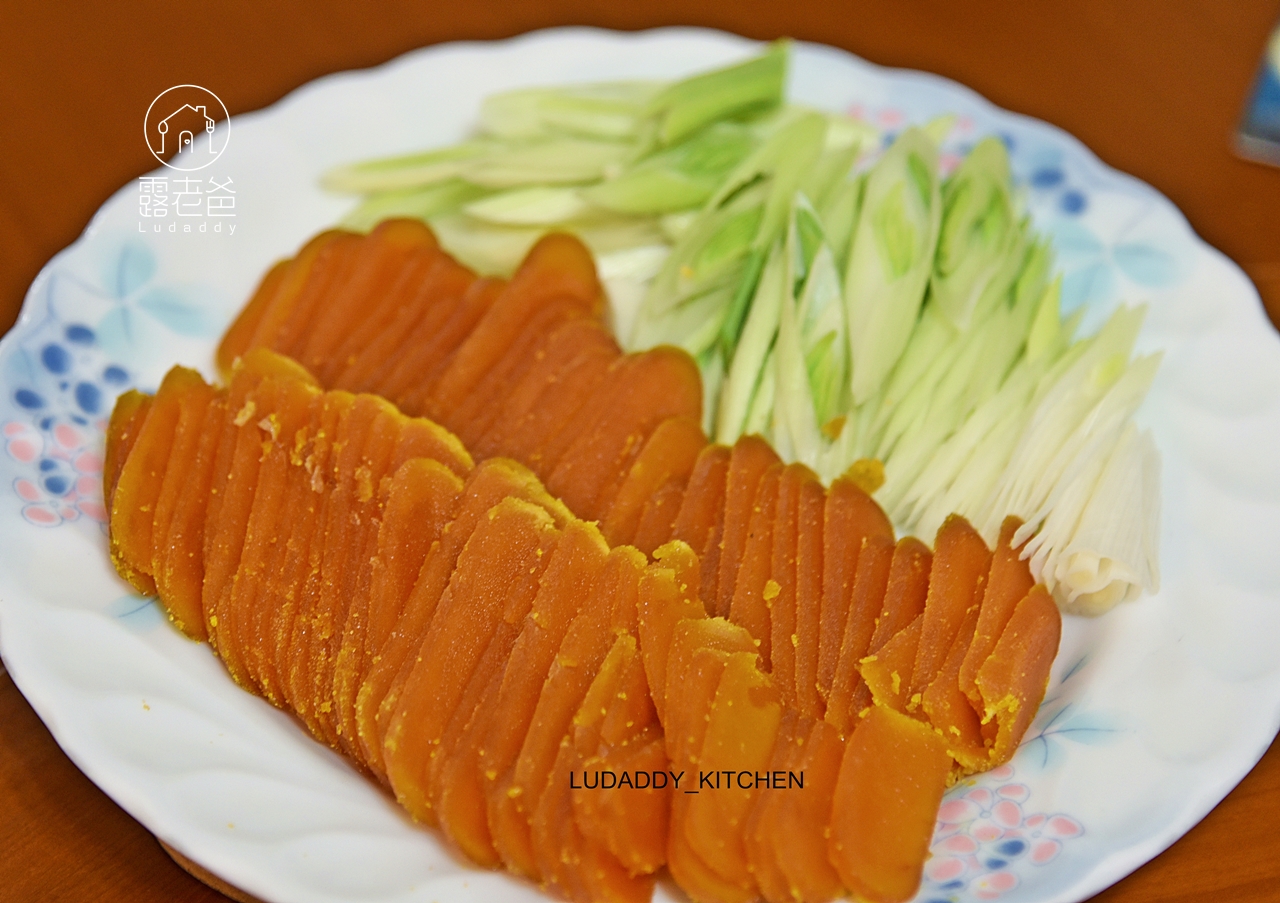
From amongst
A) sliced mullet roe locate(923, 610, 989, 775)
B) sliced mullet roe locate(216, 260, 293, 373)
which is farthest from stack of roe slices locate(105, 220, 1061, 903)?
sliced mullet roe locate(216, 260, 293, 373)

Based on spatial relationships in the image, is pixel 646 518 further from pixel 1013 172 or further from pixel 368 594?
pixel 1013 172

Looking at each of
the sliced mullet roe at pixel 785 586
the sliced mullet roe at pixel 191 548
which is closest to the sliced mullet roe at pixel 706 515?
the sliced mullet roe at pixel 785 586

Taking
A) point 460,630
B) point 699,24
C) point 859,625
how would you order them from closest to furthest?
point 460,630, point 859,625, point 699,24

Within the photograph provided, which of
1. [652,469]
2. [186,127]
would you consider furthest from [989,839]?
[186,127]

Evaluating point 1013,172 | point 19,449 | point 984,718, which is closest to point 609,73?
point 1013,172

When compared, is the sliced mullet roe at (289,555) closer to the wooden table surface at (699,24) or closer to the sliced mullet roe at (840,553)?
the sliced mullet roe at (840,553)

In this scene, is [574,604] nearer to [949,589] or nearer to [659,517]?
[659,517]
